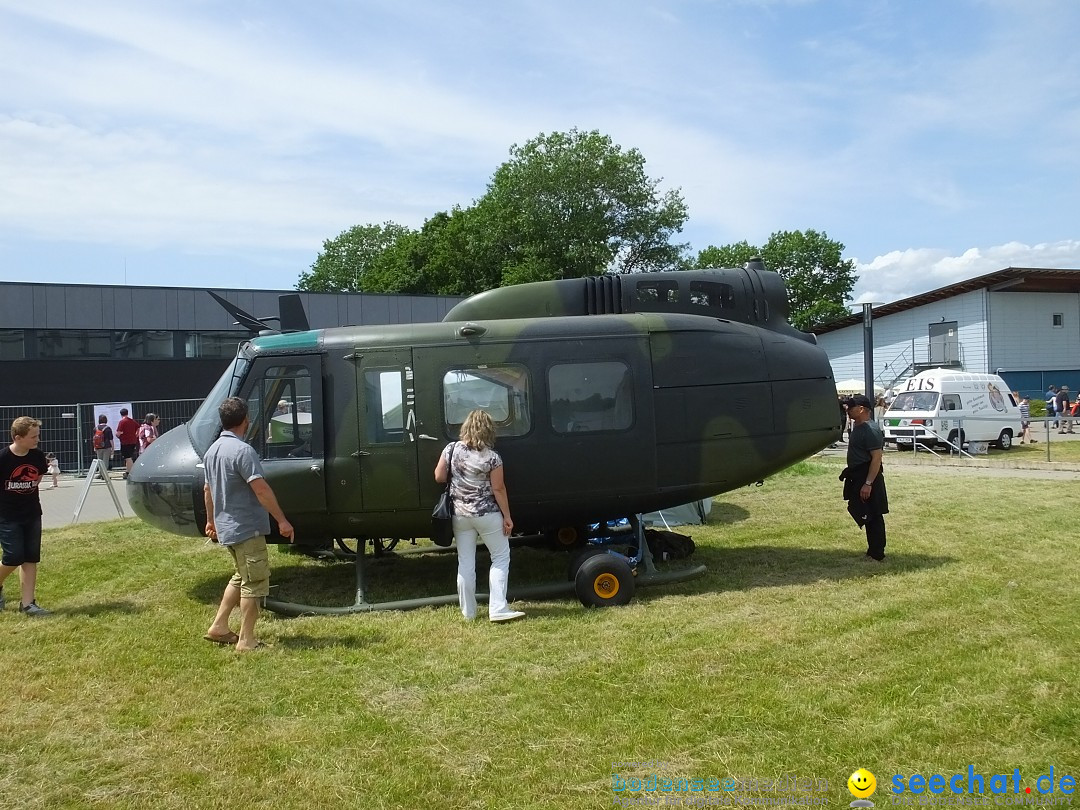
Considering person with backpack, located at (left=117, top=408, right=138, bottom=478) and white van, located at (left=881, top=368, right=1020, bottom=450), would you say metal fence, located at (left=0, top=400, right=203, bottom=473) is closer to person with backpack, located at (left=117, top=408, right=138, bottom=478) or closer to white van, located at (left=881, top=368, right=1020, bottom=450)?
person with backpack, located at (left=117, top=408, right=138, bottom=478)

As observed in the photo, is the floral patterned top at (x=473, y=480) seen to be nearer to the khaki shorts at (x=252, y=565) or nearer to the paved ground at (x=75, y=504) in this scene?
the khaki shorts at (x=252, y=565)

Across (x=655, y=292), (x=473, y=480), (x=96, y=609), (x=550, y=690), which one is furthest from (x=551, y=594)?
(x=96, y=609)

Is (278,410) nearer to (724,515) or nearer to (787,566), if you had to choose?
(787,566)

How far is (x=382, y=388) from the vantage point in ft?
23.5

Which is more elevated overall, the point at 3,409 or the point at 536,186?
the point at 536,186

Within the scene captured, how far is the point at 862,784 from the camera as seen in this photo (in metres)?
3.72

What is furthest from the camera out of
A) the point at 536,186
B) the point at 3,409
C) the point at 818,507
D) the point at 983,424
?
the point at 536,186

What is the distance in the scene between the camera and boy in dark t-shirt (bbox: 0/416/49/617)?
695cm

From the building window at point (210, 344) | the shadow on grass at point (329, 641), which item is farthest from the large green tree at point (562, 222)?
the shadow on grass at point (329, 641)

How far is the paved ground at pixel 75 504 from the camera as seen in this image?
1289 centimetres

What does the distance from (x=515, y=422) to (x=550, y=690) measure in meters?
2.70

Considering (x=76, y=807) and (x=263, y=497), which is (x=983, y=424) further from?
(x=76, y=807)

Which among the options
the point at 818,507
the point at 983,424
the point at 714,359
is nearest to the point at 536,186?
the point at 983,424

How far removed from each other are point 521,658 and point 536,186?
4511 cm
